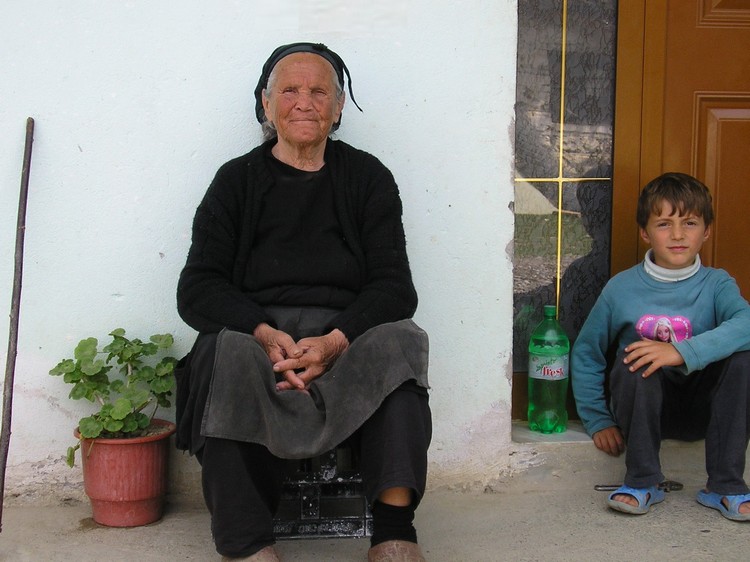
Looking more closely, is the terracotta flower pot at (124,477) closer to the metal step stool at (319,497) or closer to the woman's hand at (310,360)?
the metal step stool at (319,497)

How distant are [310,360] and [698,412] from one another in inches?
57.6

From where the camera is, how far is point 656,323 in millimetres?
3195

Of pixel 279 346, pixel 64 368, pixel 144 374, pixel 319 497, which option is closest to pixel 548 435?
pixel 319 497

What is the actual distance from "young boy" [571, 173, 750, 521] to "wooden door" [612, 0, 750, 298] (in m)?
0.22

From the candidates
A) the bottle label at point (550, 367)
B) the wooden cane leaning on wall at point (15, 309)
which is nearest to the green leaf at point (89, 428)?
the wooden cane leaning on wall at point (15, 309)

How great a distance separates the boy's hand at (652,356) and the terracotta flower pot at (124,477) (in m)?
1.58

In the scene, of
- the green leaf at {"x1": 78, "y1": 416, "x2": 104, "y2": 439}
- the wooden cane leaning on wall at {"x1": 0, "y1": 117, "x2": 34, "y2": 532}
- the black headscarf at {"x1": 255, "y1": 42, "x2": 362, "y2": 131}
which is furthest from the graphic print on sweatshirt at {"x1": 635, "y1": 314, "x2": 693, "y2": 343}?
the wooden cane leaning on wall at {"x1": 0, "y1": 117, "x2": 34, "y2": 532}

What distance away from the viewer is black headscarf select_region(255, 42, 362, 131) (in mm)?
2869

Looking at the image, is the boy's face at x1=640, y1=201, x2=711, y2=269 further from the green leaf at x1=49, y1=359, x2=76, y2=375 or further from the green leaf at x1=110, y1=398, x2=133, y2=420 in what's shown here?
the green leaf at x1=49, y1=359, x2=76, y2=375

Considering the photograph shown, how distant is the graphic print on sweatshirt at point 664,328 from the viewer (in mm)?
3170

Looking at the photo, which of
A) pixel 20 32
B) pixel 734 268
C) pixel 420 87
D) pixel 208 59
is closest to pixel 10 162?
pixel 20 32

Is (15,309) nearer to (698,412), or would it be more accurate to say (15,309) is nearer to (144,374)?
(144,374)

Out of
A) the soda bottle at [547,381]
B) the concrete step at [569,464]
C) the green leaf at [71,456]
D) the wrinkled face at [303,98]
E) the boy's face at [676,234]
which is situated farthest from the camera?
the soda bottle at [547,381]

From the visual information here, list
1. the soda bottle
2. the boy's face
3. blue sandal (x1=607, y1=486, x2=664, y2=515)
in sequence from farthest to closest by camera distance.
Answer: the soda bottle
the boy's face
blue sandal (x1=607, y1=486, x2=664, y2=515)
